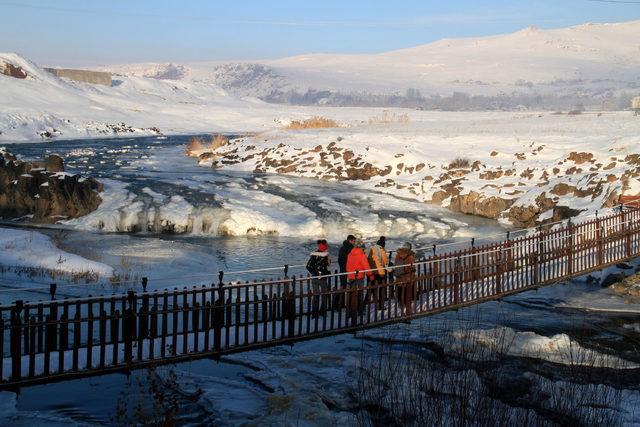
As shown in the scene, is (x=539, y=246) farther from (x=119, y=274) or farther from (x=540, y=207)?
(x=540, y=207)

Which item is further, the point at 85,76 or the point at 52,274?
the point at 85,76

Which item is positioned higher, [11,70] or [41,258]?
[11,70]

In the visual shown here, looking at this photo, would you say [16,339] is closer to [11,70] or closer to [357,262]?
[357,262]

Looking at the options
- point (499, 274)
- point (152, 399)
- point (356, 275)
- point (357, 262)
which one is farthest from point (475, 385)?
point (499, 274)

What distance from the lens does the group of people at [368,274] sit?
1349cm

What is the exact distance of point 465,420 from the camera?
8602 millimetres

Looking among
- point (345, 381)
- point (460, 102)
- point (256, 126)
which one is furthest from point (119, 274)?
point (460, 102)

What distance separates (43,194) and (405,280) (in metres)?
22.2

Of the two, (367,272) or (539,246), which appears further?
(539,246)

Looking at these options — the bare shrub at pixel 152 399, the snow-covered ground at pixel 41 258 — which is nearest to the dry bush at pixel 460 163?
the snow-covered ground at pixel 41 258

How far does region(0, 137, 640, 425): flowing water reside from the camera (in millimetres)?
10453

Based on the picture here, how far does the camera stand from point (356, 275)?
13.3m

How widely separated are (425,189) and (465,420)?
3077cm

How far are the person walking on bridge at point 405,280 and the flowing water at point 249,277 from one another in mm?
619
